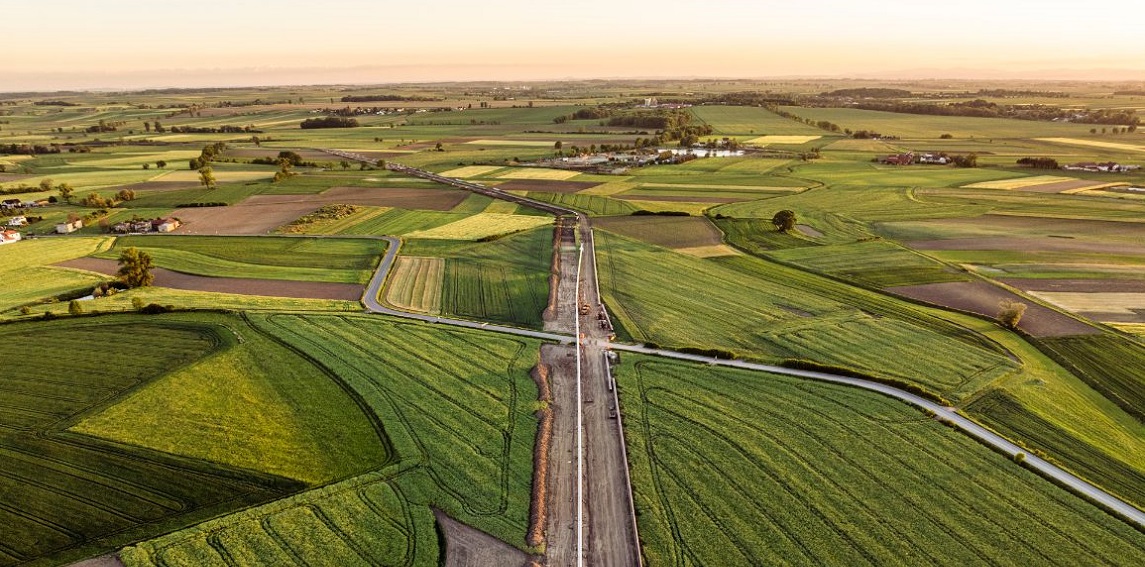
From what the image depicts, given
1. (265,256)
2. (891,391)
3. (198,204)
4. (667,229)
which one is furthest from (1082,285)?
(198,204)

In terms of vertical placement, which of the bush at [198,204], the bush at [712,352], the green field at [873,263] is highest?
the bush at [198,204]

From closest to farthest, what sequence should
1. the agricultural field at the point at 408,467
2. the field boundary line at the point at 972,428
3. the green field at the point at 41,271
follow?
the agricultural field at the point at 408,467 < the field boundary line at the point at 972,428 < the green field at the point at 41,271

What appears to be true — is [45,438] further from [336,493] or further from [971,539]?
[971,539]

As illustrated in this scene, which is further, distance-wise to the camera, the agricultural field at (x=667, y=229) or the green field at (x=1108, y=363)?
the agricultural field at (x=667, y=229)

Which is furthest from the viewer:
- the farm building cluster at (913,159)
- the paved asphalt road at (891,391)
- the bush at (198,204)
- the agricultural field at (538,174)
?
the farm building cluster at (913,159)

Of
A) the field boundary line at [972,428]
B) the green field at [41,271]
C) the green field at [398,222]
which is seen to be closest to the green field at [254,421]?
Result: the field boundary line at [972,428]

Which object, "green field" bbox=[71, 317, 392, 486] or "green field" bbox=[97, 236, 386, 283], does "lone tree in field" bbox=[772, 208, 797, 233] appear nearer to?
"green field" bbox=[97, 236, 386, 283]

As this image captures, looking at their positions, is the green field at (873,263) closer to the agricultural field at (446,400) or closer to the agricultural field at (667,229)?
the agricultural field at (667,229)

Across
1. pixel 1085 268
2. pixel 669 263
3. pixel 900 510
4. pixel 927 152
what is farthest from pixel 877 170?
pixel 900 510
